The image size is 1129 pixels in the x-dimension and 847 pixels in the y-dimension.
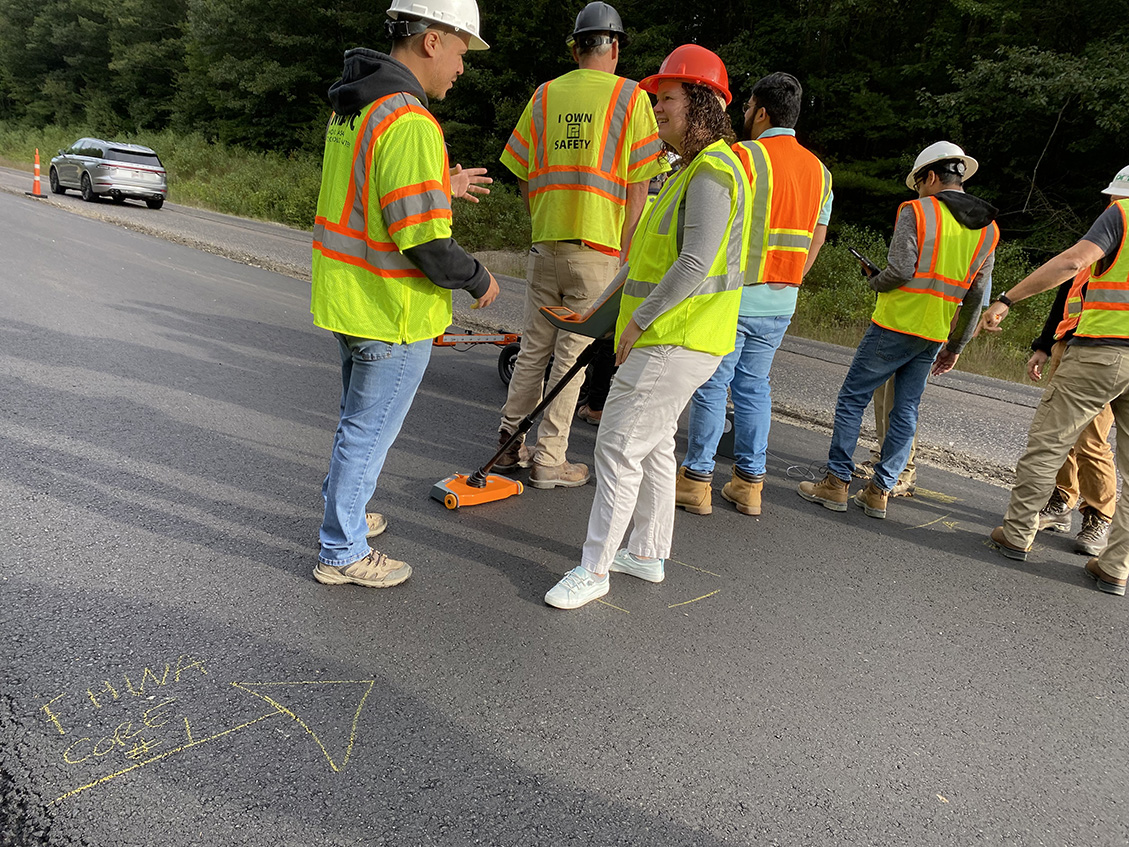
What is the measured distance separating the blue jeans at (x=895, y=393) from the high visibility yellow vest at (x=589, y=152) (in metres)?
1.70

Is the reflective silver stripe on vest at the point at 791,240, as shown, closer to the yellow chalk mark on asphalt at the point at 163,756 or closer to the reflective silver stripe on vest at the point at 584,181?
the reflective silver stripe on vest at the point at 584,181

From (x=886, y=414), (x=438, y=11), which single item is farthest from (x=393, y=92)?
(x=886, y=414)

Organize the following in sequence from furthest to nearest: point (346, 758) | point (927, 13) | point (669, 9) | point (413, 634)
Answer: point (669, 9), point (927, 13), point (413, 634), point (346, 758)

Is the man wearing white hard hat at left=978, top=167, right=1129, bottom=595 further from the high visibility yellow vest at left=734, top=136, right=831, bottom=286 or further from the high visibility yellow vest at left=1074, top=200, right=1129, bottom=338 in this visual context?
the high visibility yellow vest at left=734, top=136, right=831, bottom=286

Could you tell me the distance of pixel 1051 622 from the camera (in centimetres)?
366

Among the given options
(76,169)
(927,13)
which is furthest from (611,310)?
(76,169)

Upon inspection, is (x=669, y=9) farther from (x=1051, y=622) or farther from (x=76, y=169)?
(x=1051, y=622)

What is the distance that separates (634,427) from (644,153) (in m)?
1.99

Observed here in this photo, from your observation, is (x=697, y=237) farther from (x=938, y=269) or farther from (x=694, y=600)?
(x=938, y=269)

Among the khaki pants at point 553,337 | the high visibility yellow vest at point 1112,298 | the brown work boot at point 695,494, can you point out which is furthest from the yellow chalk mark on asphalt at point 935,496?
the khaki pants at point 553,337

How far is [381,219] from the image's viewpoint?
9.27 ft

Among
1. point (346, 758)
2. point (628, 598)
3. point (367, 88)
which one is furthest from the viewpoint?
point (628, 598)

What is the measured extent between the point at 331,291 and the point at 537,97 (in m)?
2.29

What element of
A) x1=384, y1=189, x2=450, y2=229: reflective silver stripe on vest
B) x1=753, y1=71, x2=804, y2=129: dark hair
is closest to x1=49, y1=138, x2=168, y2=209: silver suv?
x1=753, y1=71, x2=804, y2=129: dark hair
